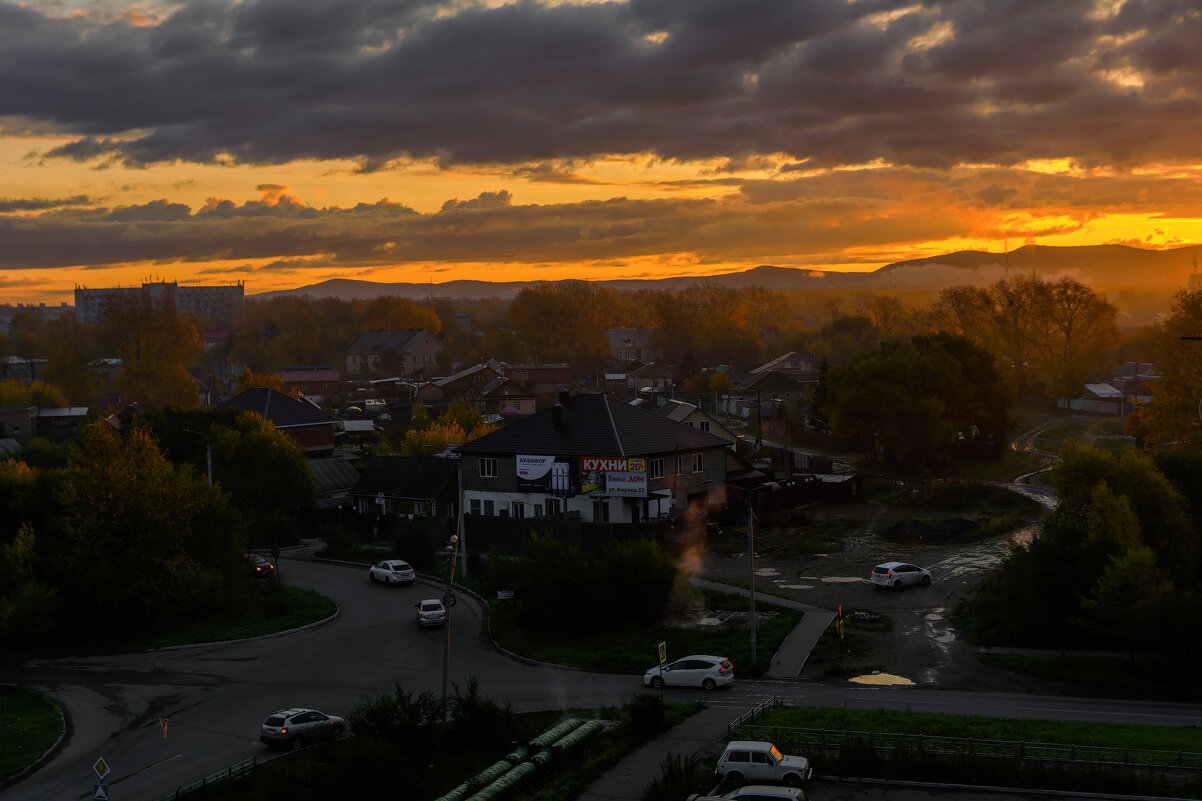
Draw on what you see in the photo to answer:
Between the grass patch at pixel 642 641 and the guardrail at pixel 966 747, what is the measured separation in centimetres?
764

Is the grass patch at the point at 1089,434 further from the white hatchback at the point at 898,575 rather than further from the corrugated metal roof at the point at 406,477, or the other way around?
the corrugated metal roof at the point at 406,477

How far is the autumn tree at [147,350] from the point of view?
385 feet

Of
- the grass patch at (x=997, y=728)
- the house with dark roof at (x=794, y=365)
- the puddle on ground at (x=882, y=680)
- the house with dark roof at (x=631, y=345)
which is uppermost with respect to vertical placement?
the house with dark roof at (x=631, y=345)

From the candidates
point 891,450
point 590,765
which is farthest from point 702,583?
point 891,450

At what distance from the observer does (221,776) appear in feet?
79.8

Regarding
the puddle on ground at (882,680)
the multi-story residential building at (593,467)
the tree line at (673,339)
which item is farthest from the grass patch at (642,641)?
the tree line at (673,339)

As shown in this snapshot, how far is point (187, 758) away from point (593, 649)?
14.8m

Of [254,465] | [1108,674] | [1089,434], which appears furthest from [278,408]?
[1089,434]

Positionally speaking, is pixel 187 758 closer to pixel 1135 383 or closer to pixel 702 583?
pixel 702 583

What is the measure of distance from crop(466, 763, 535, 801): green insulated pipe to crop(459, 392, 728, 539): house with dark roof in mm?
25755

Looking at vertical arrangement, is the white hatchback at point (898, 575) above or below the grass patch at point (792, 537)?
above

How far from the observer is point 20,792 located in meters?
24.8

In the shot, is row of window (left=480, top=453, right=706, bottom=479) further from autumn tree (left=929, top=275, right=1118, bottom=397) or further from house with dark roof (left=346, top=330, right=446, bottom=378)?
house with dark roof (left=346, top=330, right=446, bottom=378)

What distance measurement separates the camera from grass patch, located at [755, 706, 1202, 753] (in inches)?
944
